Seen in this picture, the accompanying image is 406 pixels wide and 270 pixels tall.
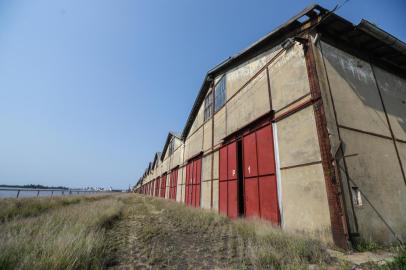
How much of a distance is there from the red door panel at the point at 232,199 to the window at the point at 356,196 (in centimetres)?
466

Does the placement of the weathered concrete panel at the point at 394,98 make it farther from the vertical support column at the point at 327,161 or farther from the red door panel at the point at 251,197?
the red door panel at the point at 251,197

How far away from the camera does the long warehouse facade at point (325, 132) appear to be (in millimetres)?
4602

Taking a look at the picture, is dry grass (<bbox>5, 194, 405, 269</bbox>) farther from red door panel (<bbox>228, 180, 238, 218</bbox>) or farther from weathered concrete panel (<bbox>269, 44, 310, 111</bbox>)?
weathered concrete panel (<bbox>269, 44, 310, 111</bbox>)

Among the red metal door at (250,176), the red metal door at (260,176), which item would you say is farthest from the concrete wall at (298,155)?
the red metal door at (250,176)

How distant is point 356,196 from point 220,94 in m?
8.98

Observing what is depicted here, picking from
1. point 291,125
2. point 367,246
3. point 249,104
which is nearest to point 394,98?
point 291,125

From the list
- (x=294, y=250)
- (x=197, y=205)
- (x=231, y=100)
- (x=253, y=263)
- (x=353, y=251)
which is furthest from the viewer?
(x=197, y=205)

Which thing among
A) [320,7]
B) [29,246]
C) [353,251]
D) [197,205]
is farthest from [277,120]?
[197,205]

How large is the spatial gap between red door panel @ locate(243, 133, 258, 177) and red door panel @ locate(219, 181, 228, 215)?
2073mm

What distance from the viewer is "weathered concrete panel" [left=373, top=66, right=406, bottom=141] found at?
648cm

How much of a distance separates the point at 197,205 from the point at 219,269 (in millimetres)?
10072

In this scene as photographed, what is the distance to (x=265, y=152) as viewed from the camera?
682 cm

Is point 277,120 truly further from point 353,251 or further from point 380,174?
point 353,251

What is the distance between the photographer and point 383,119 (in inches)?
244
